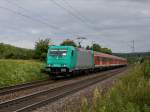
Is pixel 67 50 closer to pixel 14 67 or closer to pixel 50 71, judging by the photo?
pixel 50 71

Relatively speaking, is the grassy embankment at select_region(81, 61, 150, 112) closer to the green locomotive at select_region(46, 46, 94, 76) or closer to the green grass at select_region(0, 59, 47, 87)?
the green grass at select_region(0, 59, 47, 87)

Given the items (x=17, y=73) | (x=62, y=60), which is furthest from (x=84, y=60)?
(x=17, y=73)

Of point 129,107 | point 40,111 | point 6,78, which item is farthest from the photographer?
point 6,78

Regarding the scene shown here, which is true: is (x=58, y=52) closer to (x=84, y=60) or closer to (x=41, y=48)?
(x=84, y=60)

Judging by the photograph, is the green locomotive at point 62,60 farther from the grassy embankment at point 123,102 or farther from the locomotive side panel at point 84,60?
the grassy embankment at point 123,102

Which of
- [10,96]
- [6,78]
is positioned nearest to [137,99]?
[10,96]

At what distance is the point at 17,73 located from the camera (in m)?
32.5

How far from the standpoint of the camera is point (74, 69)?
35.0m

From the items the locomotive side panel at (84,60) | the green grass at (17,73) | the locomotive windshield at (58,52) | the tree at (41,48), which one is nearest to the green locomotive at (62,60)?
the locomotive windshield at (58,52)

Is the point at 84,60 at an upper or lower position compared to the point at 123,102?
upper

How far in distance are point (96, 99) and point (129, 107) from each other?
1.59 metres

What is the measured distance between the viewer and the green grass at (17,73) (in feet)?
96.6

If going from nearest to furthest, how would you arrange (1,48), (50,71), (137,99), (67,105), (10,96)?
(137,99), (67,105), (10,96), (50,71), (1,48)

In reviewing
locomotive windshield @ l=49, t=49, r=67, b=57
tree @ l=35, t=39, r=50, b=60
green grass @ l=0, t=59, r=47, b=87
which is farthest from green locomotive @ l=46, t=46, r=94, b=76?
tree @ l=35, t=39, r=50, b=60
